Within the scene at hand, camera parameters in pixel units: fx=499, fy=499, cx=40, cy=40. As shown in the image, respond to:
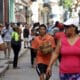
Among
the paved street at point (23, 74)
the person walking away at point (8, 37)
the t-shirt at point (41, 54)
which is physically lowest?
the paved street at point (23, 74)

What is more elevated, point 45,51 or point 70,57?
point 70,57

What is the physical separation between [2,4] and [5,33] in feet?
55.3

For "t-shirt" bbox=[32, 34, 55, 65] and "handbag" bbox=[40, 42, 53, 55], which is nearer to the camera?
"handbag" bbox=[40, 42, 53, 55]

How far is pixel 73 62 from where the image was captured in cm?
781

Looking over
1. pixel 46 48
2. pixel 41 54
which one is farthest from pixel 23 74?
pixel 46 48

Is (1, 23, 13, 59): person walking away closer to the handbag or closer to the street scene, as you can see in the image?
the street scene

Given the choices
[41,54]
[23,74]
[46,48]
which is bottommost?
[23,74]

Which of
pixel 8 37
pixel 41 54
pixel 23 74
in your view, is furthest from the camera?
pixel 8 37

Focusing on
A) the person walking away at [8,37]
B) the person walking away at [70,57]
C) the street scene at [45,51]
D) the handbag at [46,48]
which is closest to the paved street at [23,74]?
the street scene at [45,51]

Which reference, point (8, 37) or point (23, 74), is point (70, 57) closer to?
point (23, 74)

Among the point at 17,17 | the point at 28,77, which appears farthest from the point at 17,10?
the point at 28,77

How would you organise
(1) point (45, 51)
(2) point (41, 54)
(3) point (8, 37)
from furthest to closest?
(3) point (8, 37), (2) point (41, 54), (1) point (45, 51)

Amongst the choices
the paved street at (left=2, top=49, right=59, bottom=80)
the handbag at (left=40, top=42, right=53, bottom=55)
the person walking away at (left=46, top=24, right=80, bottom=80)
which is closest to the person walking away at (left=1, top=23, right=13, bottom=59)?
the paved street at (left=2, top=49, right=59, bottom=80)

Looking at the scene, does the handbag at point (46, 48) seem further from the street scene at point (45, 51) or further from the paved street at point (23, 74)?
the paved street at point (23, 74)
